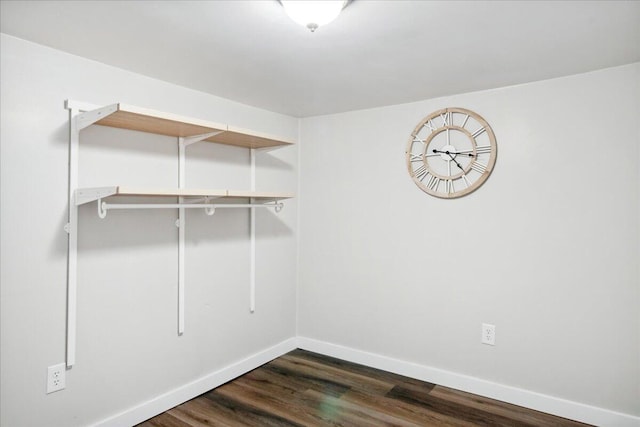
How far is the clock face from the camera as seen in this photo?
277cm

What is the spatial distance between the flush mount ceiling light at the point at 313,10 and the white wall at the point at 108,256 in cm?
129

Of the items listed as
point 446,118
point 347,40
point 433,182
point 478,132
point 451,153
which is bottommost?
point 433,182

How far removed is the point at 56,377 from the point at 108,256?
25.2 inches

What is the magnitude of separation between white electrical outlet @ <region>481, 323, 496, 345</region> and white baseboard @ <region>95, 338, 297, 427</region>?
1.61m

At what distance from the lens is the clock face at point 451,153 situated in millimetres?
2768

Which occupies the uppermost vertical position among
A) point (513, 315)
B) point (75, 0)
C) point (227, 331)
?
point (75, 0)

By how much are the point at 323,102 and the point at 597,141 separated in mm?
1779

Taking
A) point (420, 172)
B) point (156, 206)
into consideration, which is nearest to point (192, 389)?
point (156, 206)

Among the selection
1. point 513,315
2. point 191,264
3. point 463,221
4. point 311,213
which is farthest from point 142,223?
point 513,315

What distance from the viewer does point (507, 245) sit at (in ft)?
8.90

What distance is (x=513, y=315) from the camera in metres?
2.69

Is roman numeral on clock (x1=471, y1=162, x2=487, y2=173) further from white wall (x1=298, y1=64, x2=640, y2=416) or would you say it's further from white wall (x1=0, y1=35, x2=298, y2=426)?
white wall (x1=0, y1=35, x2=298, y2=426)

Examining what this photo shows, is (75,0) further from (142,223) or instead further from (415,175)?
(415,175)

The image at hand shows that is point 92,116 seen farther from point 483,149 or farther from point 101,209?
point 483,149
